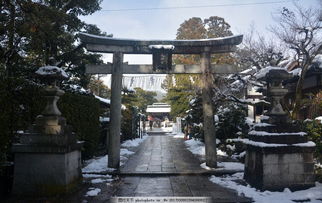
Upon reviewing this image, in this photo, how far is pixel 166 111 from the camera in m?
56.3

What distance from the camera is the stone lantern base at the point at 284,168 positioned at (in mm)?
7379

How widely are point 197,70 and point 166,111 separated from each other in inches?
1789

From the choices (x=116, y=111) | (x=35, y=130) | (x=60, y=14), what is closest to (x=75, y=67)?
(x=60, y=14)

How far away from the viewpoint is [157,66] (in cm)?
1083

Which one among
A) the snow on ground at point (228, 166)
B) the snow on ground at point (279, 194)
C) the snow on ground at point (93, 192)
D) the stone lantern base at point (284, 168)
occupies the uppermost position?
the stone lantern base at point (284, 168)

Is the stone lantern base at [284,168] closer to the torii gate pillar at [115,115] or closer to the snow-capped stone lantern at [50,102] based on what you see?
the torii gate pillar at [115,115]

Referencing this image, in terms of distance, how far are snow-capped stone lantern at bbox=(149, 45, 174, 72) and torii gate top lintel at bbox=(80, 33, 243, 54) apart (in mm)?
176

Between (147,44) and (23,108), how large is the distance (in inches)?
200

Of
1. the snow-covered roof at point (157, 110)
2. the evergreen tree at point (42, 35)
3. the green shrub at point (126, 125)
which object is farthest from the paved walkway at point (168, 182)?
the snow-covered roof at point (157, 110)

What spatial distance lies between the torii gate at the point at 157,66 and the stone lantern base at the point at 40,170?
136 inches

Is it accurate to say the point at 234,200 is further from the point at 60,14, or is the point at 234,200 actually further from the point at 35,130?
the point at 60,14

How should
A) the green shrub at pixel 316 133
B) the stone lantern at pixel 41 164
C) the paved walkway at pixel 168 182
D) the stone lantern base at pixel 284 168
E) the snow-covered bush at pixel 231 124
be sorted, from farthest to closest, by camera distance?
the snow-covered bush at pixel 231 124, the green shrub at pixel 316 133, the stone lantern base at pixel 284 168, the paved walkway at pixel 168 182, the stone lantern at pixel 41 164

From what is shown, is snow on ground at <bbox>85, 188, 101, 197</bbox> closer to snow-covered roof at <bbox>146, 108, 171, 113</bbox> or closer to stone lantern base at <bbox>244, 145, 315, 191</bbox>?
stone lantern base at <bbox>244, 145, 315, 191</bbox>

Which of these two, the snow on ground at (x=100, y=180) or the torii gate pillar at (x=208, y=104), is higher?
the torii gate pillar at (x=208, y=104)
